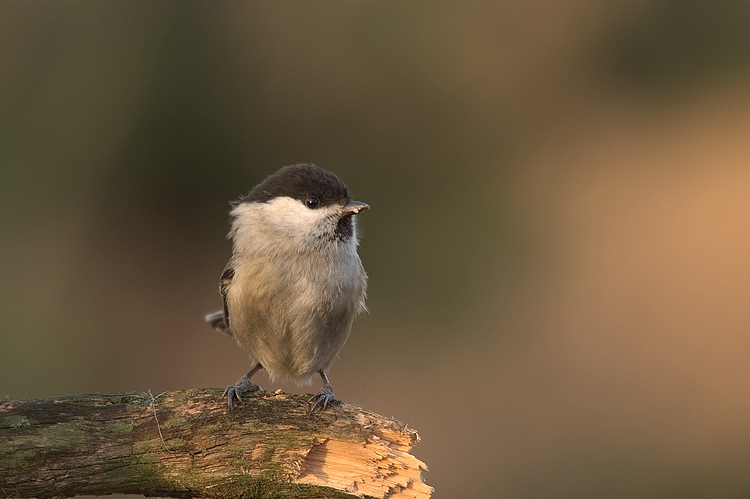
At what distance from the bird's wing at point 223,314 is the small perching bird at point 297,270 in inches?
1.7

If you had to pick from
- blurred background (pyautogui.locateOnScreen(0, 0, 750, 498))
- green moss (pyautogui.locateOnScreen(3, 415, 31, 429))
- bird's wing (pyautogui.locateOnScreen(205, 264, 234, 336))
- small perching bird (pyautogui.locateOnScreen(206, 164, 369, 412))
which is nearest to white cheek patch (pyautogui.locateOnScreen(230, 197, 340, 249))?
small perching bird (pyautogui.locateOnScreen(206, 164, 369, 412))

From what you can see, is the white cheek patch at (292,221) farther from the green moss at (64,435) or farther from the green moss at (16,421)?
the green moss at (16,421)

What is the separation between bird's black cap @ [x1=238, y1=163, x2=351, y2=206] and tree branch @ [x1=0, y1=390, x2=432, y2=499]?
1135mm

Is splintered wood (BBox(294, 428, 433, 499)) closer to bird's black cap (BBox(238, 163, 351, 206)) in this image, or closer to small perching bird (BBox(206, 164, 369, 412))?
small perching bird (BBox(206, 164, 369, 412))

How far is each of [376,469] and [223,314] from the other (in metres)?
1.70

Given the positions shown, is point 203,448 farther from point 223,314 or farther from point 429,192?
point 429,192

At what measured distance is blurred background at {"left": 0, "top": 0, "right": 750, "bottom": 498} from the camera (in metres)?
7.59

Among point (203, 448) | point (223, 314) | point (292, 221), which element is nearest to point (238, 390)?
point (203, 448)

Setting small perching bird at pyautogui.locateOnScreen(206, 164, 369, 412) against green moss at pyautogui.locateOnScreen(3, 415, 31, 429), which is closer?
green moss at pyautogui.locateOnScreen(3, 415, 31, 429)

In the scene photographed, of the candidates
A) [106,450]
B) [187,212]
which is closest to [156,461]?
[106,450]

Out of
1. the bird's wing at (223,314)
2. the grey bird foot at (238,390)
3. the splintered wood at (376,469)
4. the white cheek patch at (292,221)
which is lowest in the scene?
the splintered wood at (376,469)

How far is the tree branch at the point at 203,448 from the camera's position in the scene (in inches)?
112

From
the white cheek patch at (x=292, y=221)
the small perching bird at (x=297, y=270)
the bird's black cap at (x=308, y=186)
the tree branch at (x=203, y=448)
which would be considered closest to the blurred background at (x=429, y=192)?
the small perching bird at (x=297, y=270)

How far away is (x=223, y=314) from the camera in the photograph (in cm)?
441
